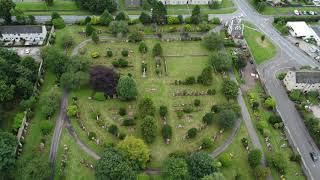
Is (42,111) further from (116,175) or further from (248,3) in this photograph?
(248,3)

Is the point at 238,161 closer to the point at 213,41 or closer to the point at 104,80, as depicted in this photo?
the point at 104,80

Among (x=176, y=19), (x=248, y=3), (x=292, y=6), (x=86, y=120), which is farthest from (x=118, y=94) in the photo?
(x=292, y=6)

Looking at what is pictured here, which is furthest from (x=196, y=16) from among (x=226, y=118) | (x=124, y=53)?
(x=226, y=118)

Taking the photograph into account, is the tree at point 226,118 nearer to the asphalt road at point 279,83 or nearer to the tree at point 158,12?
the asphalt road at point 279,83

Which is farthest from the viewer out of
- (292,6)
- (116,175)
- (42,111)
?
(292,6)

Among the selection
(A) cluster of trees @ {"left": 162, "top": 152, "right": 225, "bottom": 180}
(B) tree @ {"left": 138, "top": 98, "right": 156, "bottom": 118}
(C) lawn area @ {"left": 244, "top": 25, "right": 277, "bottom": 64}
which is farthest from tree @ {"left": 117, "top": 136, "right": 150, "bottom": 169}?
(C) lawn area @ {"left": 244, "top": 25, "right": 277, "bottom": 64}

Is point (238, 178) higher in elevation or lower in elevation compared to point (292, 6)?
lower
